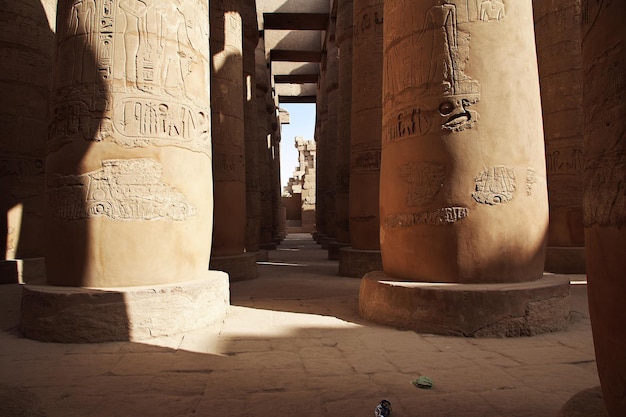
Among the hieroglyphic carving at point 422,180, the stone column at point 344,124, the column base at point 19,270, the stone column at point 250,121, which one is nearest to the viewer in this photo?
the hieroglyphic carving at point 422,180

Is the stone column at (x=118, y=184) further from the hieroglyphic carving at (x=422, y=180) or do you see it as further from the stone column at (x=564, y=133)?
the stone column at (x=564, y=133)

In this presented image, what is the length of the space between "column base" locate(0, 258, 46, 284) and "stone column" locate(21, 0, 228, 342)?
3600 mm

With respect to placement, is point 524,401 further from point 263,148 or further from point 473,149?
point 263,148

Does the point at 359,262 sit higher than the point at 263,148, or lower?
lower

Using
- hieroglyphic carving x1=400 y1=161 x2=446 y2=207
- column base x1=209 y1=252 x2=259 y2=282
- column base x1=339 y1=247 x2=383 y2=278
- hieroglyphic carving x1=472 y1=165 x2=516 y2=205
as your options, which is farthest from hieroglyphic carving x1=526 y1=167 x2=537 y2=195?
column base x1=209 y1=252 x2=259 y2=282

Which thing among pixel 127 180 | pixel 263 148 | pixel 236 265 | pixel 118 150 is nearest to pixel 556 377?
pixel 127 180

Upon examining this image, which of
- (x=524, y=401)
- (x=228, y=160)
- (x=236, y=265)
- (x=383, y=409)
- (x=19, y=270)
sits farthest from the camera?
(x=228, y=160)

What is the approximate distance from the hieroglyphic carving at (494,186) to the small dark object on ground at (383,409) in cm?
220

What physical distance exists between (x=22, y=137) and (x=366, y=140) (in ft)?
18.7

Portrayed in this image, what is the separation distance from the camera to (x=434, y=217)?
4.16 m

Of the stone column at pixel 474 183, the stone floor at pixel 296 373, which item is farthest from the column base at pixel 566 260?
the stone column at pixel 474 183

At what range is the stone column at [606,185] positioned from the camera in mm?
1585

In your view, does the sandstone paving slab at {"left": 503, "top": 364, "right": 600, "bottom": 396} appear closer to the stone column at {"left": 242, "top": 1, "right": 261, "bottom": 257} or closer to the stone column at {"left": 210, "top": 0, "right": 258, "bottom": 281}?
the stone column at {"left": 210, "top": 0, "right": 258, "bottom": 281}

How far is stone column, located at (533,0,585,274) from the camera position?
7.81m
